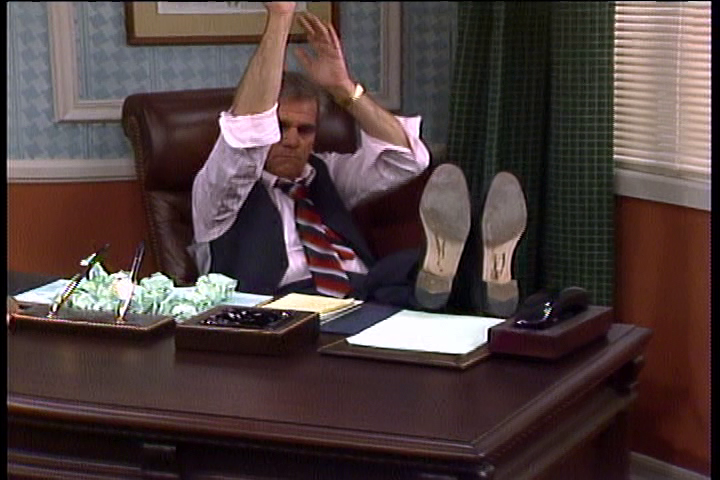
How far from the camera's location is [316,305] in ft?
7.82

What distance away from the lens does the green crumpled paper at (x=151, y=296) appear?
7.66 ft

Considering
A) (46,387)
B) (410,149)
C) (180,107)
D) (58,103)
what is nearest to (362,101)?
(410,149)

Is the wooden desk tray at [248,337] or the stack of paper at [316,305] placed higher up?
the stack of paper at [316,305]

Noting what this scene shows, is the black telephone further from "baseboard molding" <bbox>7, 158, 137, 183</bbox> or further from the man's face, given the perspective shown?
"baseboard molding" <bbox>7, 158, 137, 183</bbox>

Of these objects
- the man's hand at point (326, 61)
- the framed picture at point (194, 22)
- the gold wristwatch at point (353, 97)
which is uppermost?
the framed picture at point (194, 22)

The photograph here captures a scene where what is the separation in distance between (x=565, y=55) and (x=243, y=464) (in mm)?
1750

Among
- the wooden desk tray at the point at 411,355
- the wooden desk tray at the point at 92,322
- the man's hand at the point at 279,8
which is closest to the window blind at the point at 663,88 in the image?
the man's hand at the point at 279,8

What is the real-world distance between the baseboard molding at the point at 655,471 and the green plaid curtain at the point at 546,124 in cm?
43

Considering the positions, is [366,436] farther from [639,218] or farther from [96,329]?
[639,218]

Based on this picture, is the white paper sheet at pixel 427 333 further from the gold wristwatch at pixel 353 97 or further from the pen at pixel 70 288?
the gold wristwatch at pixel 353 97

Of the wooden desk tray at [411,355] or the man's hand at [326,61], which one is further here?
the man's hand at [326,61]

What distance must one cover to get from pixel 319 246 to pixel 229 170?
0.31 metres

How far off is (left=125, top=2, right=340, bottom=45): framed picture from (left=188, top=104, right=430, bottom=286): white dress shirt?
48 cm

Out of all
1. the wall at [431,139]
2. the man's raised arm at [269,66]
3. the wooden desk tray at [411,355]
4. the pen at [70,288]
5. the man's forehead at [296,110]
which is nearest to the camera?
the wooden desk tray at [411,355]
